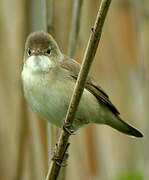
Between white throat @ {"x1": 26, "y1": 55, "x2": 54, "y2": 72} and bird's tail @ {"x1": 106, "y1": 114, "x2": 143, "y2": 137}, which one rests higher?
white throat @ {"x1": 26, "y1": 55, "x2": 54, "y2": 72}

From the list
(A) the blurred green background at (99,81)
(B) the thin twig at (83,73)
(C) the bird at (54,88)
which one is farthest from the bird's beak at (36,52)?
(B) the thin twig at (83,73)

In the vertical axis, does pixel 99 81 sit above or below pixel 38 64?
above

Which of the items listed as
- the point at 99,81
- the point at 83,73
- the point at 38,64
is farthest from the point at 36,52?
the point at 83,73

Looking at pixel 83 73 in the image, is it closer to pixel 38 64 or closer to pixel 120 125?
pixel 38 64

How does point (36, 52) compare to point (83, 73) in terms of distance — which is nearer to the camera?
point (83, 73)

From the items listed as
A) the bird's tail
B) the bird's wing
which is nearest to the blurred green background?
the bird's tail

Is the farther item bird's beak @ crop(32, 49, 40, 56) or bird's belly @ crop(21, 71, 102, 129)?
bird's beak @ crop(32, 49, 40, 56)

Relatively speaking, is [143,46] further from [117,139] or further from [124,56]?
[117,139]

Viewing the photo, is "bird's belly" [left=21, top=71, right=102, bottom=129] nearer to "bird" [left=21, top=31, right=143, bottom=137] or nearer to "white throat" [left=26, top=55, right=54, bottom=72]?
"bird" [left=21, top=31, right=143, bottom=137]
